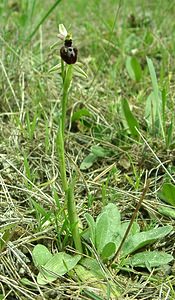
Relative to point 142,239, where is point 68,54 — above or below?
above

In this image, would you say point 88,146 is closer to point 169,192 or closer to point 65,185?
point 169,192

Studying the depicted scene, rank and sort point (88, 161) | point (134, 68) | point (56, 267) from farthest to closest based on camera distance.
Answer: point (134, 68)
point (88, 161)
point (56, 267)

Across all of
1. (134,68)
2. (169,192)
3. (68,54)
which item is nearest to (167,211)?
(169,192)

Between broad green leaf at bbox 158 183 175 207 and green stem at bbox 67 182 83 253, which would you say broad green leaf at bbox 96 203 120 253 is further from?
broad green leaf at bbox 158 183 175 207

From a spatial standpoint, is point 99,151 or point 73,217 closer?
point 73,217

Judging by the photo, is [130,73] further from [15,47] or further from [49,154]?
[49,154]

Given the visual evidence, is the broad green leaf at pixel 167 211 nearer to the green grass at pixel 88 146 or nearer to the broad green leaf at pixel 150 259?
the green grass at pixel 88 146

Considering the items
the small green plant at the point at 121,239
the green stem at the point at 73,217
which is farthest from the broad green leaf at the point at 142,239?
the green stem at the point at 73,217

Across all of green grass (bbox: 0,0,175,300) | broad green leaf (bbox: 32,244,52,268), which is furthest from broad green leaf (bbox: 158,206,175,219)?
broad green leaf (bbox: 32,244,52,268)
